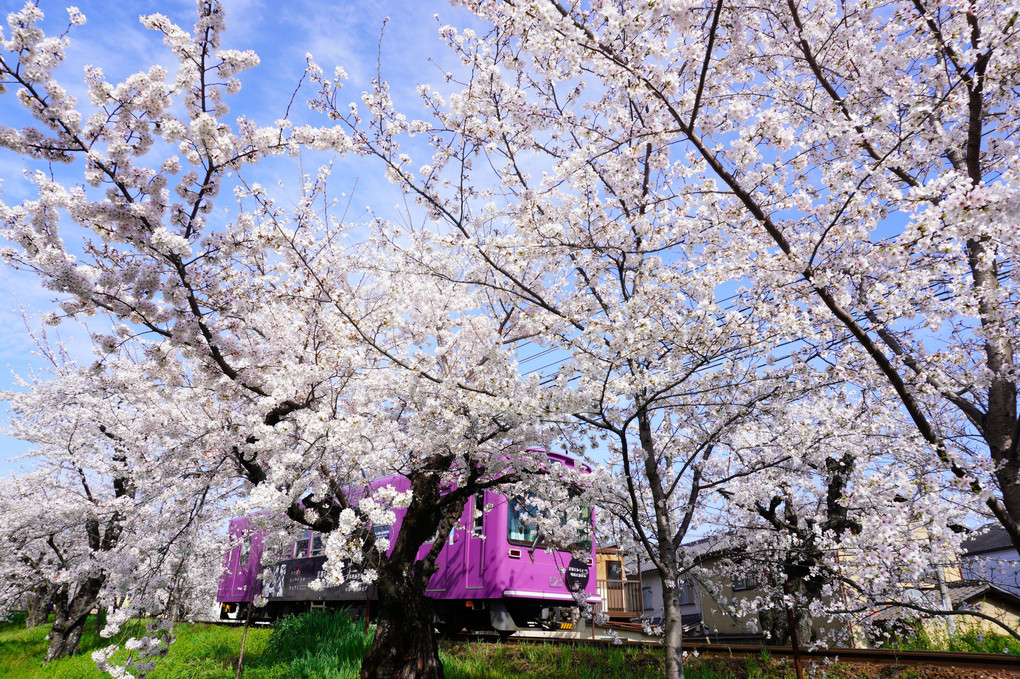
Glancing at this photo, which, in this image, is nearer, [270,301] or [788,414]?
[270,301]

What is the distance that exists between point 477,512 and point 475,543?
2.05 feet

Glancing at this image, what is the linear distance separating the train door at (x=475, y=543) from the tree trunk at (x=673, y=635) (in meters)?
4.74

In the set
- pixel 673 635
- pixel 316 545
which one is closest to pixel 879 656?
pixel 673 635

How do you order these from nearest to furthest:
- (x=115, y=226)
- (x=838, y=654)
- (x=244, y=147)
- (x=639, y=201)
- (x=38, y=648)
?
1. (x=115, y=226)
2. (x=244, y=147)
3. (x=639, y=201)
4. (x=838, y=654)
5. (x=38, y=648)

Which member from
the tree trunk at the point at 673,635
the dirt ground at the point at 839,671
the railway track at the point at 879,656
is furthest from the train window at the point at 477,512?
the tree trunk at the point at 673,635

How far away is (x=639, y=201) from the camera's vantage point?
5.03 metres

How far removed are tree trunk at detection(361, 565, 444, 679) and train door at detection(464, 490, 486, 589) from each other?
2.40 meters

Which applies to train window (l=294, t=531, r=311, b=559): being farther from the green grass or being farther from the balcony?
the green grass

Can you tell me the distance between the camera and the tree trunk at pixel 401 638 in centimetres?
635

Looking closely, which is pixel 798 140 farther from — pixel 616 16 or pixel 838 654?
pixel 838 654

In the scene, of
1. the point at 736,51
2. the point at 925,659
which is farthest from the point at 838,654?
the point at 736,51

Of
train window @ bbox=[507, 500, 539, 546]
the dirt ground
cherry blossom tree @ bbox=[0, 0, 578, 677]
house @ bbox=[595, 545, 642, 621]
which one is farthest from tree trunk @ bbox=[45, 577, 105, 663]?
house @ bbox=[595, 545, 642, 621]

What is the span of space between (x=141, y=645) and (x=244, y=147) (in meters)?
5.34

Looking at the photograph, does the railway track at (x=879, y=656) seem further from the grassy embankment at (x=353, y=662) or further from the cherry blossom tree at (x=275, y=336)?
the cherry blossom tree at (x=275, y=336)
